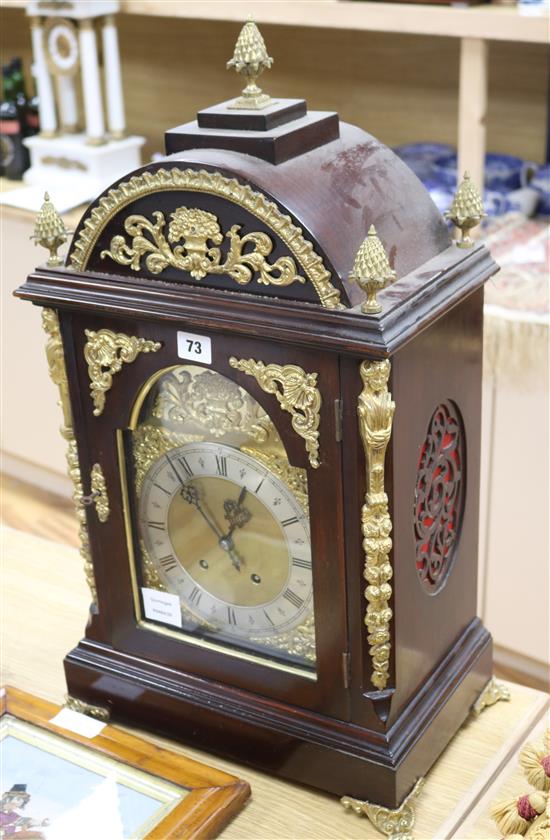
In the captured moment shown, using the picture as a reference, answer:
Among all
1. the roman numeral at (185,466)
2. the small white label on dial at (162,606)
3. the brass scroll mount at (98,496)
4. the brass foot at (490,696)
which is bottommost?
the brass foot at (490,696)

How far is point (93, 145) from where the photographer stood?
2.83 m

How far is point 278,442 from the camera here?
3.67ft

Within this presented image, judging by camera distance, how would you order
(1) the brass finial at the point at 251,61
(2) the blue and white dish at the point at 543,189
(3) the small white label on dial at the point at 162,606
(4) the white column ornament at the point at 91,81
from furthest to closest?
(4) the white column ornament at the point at 91,81, (2) the blue and white dish at the point at 543,189, (3) the small white label on dial at the point at 162,606, (1) the brass finial at the point at 251,61

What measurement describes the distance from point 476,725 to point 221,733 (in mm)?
327

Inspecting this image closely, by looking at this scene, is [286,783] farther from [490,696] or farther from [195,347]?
[195,347]

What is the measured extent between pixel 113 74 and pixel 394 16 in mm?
935

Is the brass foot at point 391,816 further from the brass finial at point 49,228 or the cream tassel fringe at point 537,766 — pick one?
the brass finial at point 49,228

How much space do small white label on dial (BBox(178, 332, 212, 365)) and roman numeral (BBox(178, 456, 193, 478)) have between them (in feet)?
0.45

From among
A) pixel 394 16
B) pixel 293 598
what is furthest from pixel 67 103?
pixel 293 598

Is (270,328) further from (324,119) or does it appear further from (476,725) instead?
(476,725)

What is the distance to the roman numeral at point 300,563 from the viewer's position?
45.4 inches

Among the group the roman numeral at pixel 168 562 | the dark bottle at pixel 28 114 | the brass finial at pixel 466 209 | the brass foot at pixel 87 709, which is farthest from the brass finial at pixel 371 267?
the dark bottle at pixel 28 114

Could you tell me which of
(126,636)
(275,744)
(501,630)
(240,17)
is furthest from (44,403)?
(275,744)

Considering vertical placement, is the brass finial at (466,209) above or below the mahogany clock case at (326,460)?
above
